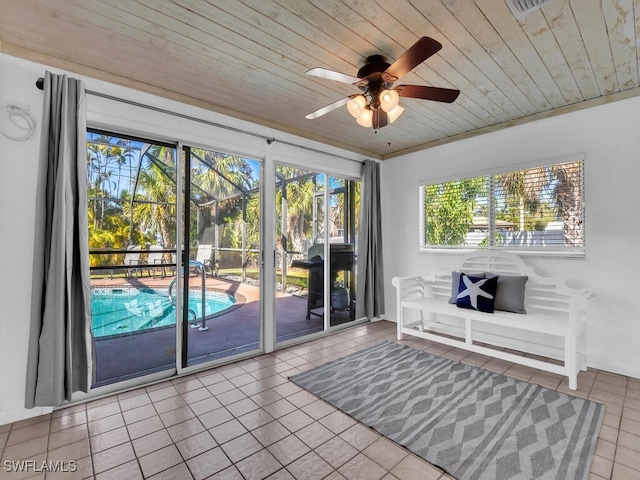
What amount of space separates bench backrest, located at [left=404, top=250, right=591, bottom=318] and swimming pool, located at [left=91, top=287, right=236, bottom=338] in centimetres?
264

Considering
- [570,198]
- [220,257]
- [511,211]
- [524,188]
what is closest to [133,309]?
[220,257]

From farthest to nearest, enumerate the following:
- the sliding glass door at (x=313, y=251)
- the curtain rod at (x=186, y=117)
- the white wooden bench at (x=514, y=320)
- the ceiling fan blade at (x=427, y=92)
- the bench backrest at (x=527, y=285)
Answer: the sliding glass door at (x=313, y=251)
the bench backrest at (x=527, y=285)
the white wooden bench at (x=514, y=320)
the curtain rod at (x=186, y=117)
the ceiling fan blade at (x=427, y=92)

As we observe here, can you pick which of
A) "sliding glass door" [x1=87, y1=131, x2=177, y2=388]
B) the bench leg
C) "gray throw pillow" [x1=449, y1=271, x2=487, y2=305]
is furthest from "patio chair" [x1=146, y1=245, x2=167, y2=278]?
the bench leg

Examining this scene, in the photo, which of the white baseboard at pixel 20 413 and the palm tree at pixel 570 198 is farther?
the palm tree at pixel 570 198

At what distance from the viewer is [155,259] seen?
112 inches

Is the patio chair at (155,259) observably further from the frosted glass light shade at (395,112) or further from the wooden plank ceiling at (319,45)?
the frosted glass light shade at (395,112)

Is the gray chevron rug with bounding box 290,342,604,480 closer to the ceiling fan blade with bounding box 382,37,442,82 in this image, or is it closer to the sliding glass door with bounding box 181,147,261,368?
the sliding glass door with bounding box 181,147,261,368

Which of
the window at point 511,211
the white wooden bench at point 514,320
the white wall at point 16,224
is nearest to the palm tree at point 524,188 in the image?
the window at point 511,211

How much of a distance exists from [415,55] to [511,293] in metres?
2.49

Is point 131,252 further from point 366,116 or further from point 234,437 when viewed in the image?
point 366,116

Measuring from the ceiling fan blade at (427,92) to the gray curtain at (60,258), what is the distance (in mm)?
2250

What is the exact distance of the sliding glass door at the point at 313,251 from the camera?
146 inches

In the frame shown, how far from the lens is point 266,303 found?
11.2ft

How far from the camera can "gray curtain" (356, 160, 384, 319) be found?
4.32 metres
